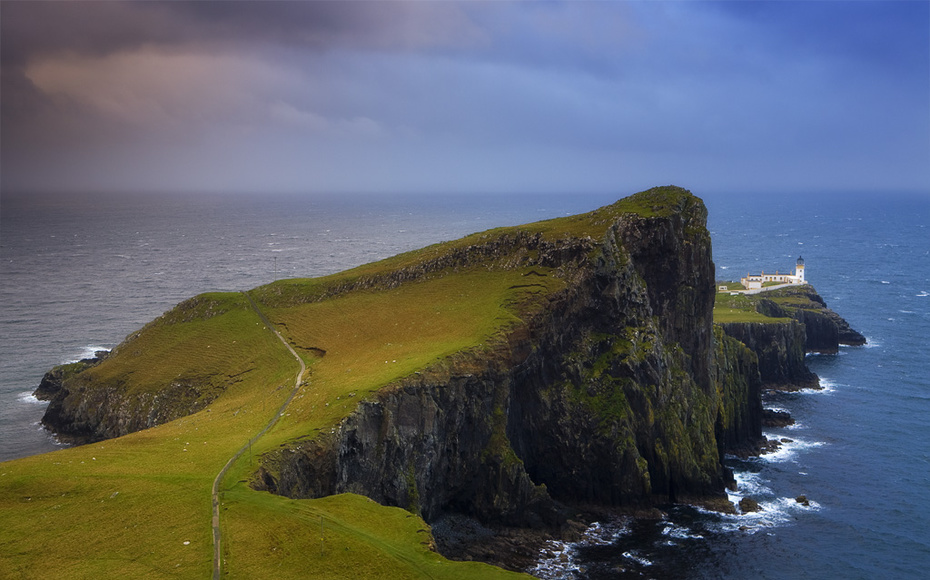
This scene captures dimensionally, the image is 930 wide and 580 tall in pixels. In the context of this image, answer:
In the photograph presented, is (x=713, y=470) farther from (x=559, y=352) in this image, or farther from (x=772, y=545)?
(x=559, y=352)

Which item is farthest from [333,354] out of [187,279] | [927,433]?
[187,279]

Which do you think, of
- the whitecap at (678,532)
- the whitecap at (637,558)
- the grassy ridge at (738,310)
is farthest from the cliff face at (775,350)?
the whitecap at (637,558)

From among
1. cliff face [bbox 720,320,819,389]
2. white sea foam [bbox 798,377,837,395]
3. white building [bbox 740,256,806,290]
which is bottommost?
white sea foam [bbox 798,377,837,395]

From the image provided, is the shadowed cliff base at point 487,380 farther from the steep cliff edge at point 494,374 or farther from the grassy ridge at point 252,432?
the grassy ridge at point 252,432

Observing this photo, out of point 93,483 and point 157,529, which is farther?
point 93,483

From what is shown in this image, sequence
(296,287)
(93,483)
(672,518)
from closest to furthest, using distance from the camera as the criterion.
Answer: (93,483) < (672,518) < (296,287)

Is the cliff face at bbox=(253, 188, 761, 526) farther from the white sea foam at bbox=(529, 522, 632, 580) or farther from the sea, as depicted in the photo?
the sea

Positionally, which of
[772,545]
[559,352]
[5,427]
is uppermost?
[559,352]

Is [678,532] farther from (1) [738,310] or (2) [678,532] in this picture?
(1) [738,310]

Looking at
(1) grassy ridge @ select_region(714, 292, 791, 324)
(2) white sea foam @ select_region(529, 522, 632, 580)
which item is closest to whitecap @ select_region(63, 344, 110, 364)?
(2) white sea foam @ select_region(529, 522, 632, 580)
